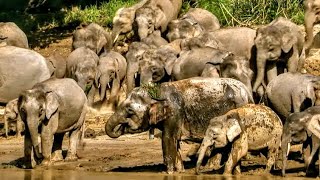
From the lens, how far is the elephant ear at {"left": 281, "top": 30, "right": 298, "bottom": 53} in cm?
2466

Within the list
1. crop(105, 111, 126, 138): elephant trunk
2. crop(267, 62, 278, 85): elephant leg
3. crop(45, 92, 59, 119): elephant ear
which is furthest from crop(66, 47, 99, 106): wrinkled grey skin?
crop(105, 111, 126, 138): elephant trunk

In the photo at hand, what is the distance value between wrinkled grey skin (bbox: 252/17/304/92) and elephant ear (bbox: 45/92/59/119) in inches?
205

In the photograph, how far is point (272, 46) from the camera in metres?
24.7

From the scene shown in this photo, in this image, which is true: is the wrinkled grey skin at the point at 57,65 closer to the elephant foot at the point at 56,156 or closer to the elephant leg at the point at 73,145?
the elephant leg at the point at 73,145

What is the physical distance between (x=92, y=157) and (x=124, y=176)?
2453 millimetres

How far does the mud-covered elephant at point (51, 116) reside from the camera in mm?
20250

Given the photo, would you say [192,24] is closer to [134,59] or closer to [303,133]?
[134,59]

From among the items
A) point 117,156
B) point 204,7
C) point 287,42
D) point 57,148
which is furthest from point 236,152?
point 204,7

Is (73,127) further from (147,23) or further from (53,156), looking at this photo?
(147,23)

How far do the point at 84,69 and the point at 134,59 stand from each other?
3.84ft

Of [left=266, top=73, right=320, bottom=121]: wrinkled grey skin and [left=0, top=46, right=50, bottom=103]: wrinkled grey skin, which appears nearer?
[left=266, top=73, right=320, bottom=121]: wrinkled grey skin

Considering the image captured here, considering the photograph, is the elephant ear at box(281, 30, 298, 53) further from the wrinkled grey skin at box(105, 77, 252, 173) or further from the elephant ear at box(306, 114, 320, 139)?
the elephant ear at box(306, 114, 320, 139)

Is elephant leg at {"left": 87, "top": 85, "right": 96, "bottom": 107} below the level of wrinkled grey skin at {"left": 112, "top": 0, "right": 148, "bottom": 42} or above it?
below

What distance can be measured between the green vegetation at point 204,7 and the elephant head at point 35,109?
9.11 m
